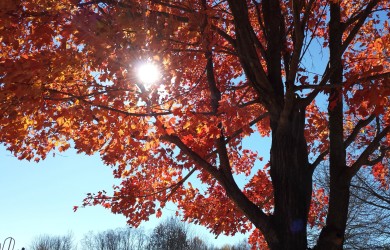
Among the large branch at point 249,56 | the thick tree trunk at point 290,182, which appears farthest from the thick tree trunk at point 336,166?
the large branch at point 249,56

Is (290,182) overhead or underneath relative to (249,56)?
underneath

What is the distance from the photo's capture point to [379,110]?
485 centimetres

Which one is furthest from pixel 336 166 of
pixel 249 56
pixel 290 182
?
pixel 249 56

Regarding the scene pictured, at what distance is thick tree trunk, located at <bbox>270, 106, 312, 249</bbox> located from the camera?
5.47 m

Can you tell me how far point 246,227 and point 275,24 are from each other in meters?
5.37

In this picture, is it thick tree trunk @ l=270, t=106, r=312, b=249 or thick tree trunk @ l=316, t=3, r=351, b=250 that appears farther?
thick tree trunk @ l=316, t=3, r=351, b=250

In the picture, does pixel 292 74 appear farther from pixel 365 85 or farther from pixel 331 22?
pixel 331 22

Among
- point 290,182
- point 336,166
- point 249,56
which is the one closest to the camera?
point 290,182

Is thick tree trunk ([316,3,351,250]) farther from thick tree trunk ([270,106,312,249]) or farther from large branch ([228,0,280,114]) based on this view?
large branch ([228,0,280,114])

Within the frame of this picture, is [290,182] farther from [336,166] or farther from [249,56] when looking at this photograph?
[249,56]

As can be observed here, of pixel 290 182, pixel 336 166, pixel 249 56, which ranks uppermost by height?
pixel 249 56

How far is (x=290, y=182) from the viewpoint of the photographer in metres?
5.66

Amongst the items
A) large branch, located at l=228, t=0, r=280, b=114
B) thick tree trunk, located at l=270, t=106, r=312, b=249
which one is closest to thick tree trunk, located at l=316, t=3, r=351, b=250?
thick tree trunk, located at l=270, t=106, r=312, b=249

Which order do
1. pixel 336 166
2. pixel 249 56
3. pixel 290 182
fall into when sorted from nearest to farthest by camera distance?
pixel 290 182 < pixel 249 56 < pixel 336 166
